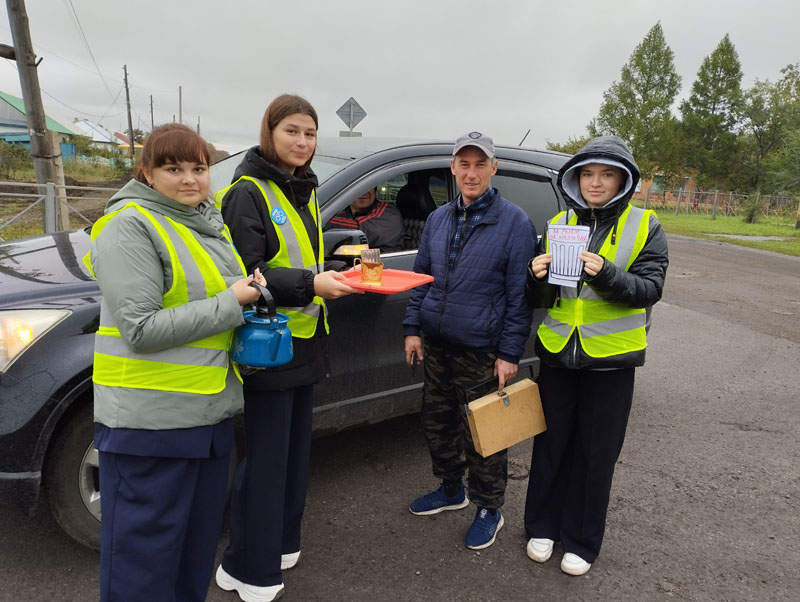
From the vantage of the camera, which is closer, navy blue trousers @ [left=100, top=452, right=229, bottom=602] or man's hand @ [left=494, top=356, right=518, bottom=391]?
navy blue trousers @ [left=100, top=452, right=229, bottom=602]

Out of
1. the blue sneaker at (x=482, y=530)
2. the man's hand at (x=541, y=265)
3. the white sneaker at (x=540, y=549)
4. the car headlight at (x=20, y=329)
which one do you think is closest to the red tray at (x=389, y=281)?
the man's hand at (x=541, y=265)

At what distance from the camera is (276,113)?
199cm

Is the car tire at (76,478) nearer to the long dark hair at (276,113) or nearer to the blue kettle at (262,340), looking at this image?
the blue kettle at (262,340)

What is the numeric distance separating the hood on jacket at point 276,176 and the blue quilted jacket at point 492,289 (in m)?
0.82

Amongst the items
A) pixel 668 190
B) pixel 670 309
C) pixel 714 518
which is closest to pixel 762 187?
pixel 668 190

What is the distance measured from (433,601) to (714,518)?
5.47 feet

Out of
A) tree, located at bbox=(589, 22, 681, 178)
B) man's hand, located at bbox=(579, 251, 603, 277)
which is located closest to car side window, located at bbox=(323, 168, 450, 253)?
man's hand, located at bbox=(579, 251, 603, 277)

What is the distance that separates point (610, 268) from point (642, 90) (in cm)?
4861

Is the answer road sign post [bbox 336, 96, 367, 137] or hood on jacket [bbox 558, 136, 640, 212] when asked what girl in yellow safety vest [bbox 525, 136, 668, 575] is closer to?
hood on jacket [bbox 558, 136, 640, 212]

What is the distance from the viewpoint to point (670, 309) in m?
7.86

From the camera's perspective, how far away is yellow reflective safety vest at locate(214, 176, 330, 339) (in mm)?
1990

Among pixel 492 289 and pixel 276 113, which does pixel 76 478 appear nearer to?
pixel 276 113

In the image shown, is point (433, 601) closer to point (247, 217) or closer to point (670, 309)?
point (247, 217)

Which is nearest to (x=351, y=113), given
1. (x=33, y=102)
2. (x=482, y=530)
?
(x=33, y=102)
